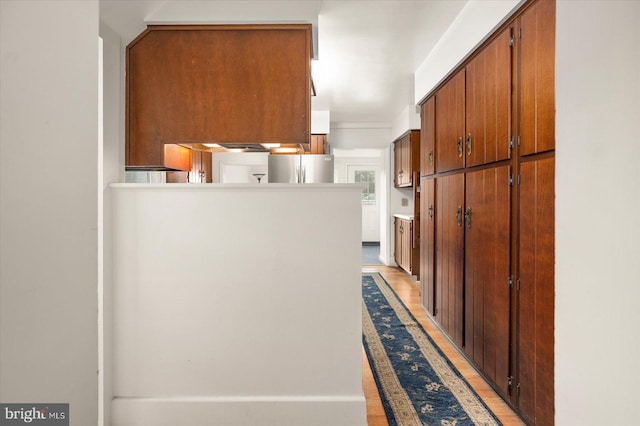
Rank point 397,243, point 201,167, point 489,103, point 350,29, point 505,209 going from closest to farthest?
1. point 505,209
2. point 489,103
3. point 350,29
4. point 201,167
5. point 397,243

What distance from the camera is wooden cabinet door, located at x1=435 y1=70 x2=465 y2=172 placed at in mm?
2980

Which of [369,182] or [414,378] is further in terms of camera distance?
[369,182]

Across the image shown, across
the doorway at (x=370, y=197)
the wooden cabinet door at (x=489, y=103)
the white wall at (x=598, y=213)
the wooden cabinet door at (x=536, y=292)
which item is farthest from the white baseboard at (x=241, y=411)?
the doorway at (x=370, y=197)

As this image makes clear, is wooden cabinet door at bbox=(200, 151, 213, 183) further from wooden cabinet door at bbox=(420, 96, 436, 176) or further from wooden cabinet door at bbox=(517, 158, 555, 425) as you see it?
wooden cabinet door at bbox=(517, 158, 555, 425)

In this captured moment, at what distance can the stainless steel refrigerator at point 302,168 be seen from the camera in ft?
18.1

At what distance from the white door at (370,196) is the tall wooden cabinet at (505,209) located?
22.5 ft

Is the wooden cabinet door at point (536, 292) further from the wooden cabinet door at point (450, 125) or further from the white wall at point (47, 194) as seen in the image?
the white wall at point (47, 194)

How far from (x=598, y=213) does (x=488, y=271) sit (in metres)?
1.78

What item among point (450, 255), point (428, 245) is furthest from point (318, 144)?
point (450, 255)

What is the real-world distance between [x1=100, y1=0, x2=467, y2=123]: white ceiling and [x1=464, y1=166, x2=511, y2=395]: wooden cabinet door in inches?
51.7

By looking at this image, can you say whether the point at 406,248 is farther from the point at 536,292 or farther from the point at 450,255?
the point at 536,292

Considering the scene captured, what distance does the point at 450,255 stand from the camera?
323 cm

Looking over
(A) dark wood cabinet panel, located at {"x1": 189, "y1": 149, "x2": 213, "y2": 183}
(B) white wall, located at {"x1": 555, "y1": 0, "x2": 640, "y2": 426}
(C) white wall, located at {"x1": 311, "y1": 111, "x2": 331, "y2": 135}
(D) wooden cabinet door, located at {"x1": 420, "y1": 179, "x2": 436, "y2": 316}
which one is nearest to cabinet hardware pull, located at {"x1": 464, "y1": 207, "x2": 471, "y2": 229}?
(D) wooden cabinet door, located at {"x1": 420, "y1": 179, "x2": 436, "y2": 316}

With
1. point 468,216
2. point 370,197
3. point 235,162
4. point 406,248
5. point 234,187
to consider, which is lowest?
point 406,248
